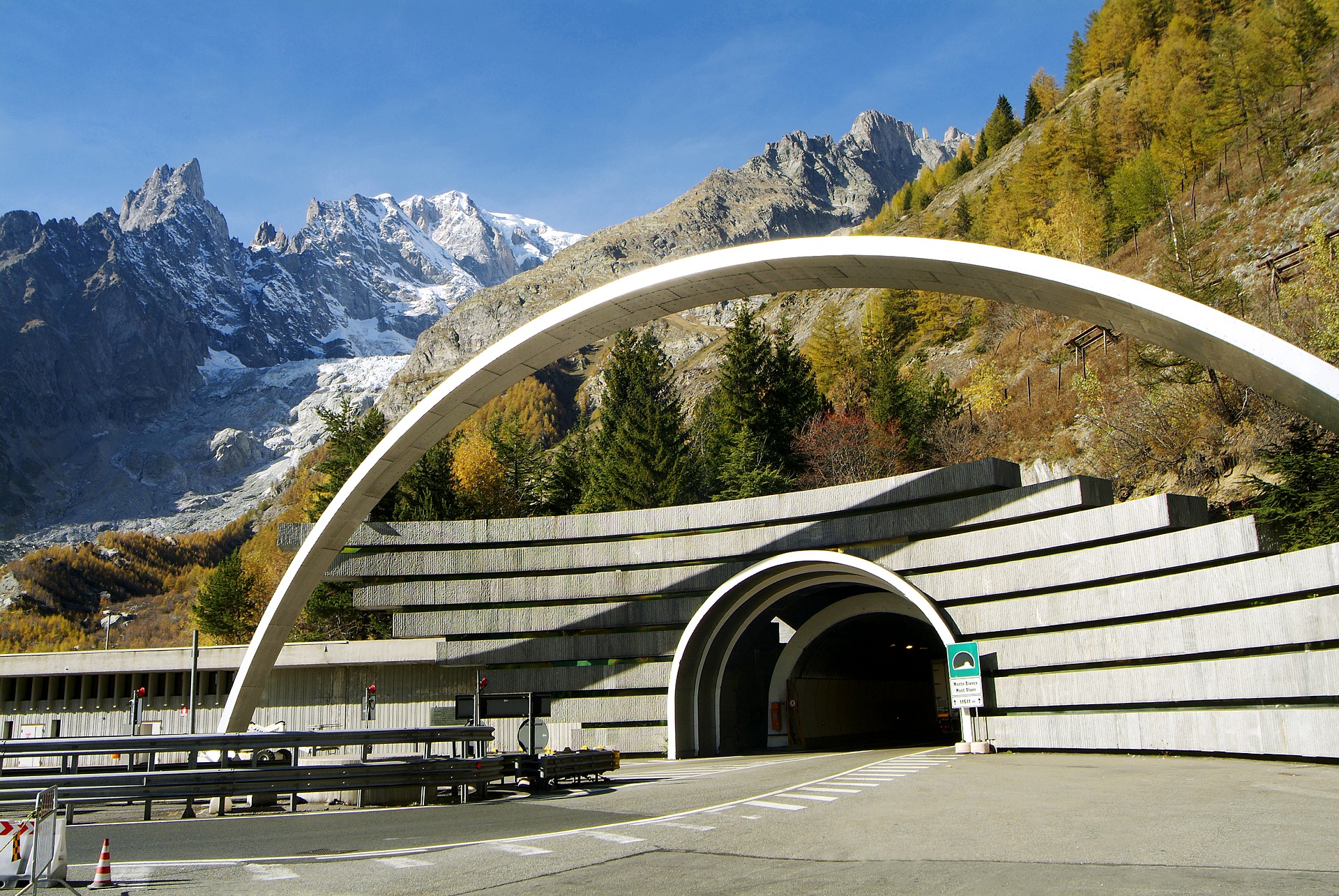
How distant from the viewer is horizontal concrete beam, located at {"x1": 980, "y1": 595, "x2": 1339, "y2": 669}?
1725 centimetres

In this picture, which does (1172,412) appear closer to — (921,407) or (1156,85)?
(921,407)

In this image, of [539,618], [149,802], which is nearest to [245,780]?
[149,802]

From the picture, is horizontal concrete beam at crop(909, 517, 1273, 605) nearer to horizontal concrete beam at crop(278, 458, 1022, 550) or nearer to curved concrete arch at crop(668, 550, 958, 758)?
curved concrete arch at crop(668, 550, 958, 758)

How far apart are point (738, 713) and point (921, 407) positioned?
24.1 meters

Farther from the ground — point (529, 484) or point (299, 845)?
point (529, 484)

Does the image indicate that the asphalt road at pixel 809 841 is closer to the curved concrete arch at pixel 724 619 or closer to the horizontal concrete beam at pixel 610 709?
the curved concrete arch at pixel 724 619

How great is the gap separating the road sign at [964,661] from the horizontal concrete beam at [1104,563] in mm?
1092

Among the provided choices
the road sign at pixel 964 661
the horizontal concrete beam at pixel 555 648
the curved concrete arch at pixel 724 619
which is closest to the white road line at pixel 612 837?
the road sign at pixel 964 661

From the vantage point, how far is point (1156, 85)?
72.9 metres

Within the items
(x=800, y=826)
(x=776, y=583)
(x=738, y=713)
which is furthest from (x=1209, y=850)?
(x=738, y=713)

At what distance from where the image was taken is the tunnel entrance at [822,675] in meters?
29.1

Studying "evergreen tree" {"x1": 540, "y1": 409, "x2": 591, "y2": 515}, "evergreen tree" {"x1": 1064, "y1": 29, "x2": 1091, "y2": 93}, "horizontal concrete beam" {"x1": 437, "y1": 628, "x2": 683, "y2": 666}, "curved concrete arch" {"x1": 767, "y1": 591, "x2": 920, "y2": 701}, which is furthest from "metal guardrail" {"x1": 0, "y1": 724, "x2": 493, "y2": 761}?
"evergreen tree" {"x1": 1064, "y1": 29, "x2": 1091, "y2": 93}

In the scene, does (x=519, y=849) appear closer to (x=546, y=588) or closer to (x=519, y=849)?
(x=519, y=849)

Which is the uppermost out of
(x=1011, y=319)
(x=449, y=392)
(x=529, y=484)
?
(x=1011, y=319)
